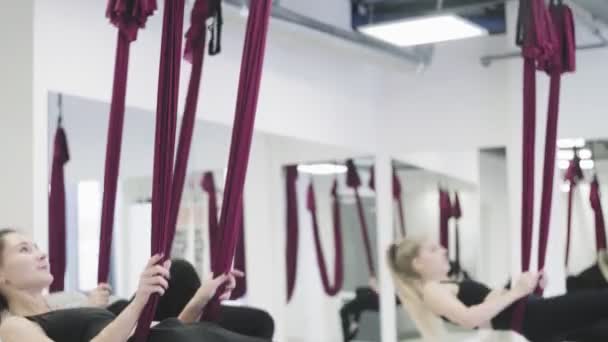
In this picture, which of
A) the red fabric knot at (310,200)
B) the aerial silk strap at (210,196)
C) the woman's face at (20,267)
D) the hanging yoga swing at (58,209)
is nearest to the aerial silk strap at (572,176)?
the red fabric knot at (310,200)

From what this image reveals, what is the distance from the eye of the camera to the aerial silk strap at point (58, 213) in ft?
13.9

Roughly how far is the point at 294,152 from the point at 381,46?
3.86ft

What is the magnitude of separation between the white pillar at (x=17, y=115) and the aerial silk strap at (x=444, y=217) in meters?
3.91


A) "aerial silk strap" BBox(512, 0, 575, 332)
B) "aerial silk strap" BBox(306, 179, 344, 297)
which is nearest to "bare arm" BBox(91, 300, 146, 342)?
"aerial silk strap" BBox(512, 0, 575, 332)

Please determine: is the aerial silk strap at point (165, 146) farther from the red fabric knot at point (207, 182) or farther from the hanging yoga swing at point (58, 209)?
the red fabric knot at point (207, 182)

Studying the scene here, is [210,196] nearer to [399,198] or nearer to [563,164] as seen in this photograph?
[399,198]

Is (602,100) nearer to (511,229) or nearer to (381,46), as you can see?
(511,229)

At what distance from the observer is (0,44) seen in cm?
445

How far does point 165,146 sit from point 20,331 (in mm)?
758

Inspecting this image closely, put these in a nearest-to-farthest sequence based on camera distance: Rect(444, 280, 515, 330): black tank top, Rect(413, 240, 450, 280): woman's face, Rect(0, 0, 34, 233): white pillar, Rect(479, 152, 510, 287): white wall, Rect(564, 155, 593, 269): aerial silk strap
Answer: Rect(444, 280, 515, 330): black tank top, Rect(0, 0, 34, 233): white pillar, Rect(413, 240, 450, 280): woman's face, Rect(564, 155, 593, 269): aerial silk strap, Rect(479, 152, 510, 287): white wall

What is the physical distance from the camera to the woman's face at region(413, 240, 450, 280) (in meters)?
4.47

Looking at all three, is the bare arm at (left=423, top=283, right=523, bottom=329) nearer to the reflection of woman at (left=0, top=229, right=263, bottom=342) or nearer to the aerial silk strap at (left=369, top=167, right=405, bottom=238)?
the reflection of woman at (left=0, top=229, right=263, bottom=342)

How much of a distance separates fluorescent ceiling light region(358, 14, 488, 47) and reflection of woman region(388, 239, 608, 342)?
65.9 inches

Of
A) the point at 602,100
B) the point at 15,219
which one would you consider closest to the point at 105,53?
the point at 15,219
